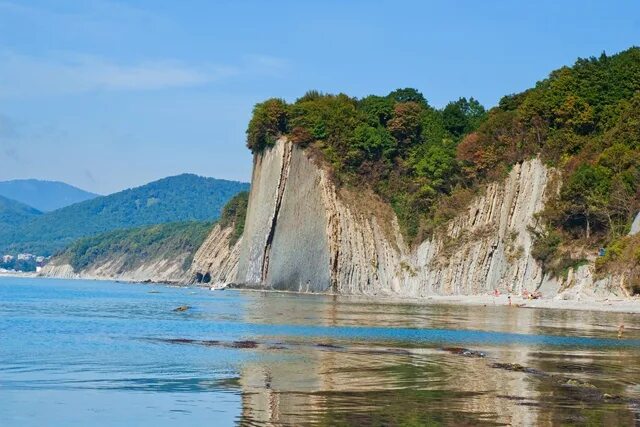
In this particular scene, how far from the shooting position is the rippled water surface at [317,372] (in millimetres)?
22047

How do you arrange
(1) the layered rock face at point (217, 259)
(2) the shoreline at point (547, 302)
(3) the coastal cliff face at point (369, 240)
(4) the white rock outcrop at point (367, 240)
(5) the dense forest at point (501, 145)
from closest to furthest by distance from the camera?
(2) the shoreline at point (547, 302) → (5) the dense forest at point (501, 145) → (3) the coastal cliff face at point (369, 240) → (4) the white rock outcrop at point (367, 240) → (1) the layered rock face at point (217, 259)

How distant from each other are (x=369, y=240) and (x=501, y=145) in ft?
54.1

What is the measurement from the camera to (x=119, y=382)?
2733 centimetres

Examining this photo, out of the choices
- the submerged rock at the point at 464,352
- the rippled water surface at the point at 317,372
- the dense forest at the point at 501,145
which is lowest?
the rippled water surface at the point at 317,372

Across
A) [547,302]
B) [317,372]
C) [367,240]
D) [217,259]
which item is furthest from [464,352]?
[217,259]

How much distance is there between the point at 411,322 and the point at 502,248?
35.0 meters

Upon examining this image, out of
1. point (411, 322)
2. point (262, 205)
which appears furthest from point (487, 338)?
point (262, 205)

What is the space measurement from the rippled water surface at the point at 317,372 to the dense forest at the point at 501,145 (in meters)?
26.2

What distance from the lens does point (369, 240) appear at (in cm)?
10344

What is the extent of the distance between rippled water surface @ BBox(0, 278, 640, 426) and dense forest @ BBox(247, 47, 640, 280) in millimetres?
26172

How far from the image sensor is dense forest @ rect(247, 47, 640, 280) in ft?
261

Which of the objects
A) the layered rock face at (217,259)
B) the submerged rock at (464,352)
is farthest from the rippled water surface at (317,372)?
the layered rock face at (217,259)

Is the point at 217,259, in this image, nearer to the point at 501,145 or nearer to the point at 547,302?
the point at 501,145

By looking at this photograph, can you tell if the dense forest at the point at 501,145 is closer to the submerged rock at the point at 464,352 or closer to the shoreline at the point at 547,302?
the shoreline at the point at 547,302
